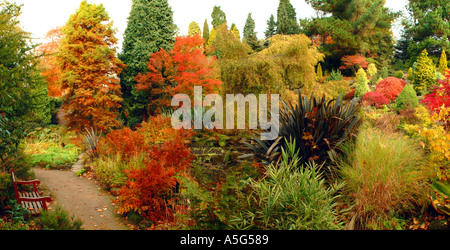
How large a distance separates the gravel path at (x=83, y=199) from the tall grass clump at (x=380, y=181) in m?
3.26

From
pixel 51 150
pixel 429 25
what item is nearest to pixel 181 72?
pixel 51 150

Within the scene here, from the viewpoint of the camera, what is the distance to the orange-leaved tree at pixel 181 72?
11794 mm

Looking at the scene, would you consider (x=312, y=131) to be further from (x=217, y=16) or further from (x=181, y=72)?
(x=217, y=16)

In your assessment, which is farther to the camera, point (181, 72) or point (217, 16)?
point (217, 16)

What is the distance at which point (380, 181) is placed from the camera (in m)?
3.74

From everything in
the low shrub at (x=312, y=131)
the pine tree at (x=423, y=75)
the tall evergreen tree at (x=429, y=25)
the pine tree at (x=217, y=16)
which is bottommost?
the low shrub at (x=312, y=131)

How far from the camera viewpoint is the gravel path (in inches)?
189

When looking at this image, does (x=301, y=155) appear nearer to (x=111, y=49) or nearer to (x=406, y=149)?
(x=406, y=149)

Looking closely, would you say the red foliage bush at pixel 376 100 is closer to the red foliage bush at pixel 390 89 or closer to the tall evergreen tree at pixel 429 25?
the red foliage bush at pixel 390 89

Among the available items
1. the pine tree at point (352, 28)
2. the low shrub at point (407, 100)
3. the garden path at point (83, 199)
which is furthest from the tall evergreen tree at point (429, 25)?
the garden path at point (83, 199)

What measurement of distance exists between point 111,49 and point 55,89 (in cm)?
642

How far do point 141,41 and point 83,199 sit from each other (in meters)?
10.7

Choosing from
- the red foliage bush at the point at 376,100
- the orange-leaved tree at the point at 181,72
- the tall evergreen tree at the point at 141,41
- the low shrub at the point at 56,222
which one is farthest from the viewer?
the tall evergreen tree at the point at 141,41
